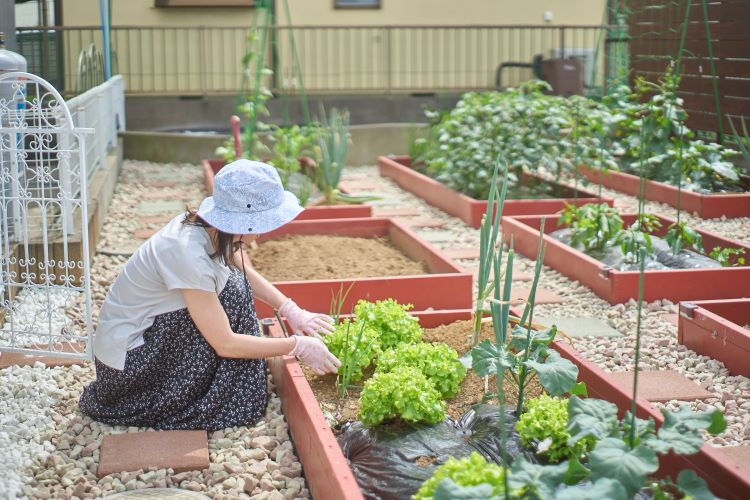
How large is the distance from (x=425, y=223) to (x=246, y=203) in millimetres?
4389

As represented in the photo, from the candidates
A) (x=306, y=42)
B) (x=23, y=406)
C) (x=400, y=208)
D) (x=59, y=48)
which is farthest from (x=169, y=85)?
(x=23, y=406)

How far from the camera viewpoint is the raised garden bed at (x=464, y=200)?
749 cm

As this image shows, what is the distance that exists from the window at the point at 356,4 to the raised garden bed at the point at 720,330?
35.2 ft

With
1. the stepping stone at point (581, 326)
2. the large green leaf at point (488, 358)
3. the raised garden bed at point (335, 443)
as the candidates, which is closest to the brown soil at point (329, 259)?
the stepping stone at point (581, 326)

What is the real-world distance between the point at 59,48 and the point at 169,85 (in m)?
5.38

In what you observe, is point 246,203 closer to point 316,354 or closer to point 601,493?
point 316,354

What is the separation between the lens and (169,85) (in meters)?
14.0

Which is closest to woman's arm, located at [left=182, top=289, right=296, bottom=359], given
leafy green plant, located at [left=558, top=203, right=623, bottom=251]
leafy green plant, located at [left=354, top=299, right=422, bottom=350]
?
leafy green plant, located at [left=354, top=299, right=422, bottom=350]

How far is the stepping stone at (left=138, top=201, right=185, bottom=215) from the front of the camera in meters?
8.22

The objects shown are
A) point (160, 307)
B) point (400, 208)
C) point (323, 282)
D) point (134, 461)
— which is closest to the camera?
point (134, 461)

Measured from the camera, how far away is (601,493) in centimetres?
222

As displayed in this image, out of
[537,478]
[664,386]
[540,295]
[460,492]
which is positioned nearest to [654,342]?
[664,386]

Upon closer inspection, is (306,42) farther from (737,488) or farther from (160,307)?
(737,488)

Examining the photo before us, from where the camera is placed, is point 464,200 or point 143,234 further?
point 464,200
